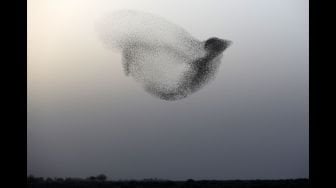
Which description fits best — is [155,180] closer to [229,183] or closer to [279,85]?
[229,183]

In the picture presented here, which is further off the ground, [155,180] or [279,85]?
[279,85]

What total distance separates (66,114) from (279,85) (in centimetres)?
125

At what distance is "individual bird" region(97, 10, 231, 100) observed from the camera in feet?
8.13

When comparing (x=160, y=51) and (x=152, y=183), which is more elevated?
(x=160, y=51)

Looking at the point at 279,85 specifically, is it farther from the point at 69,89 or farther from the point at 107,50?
the point at 69,89

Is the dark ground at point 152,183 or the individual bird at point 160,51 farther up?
the individual bird at point 160,51

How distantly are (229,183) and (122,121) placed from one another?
28.5 inches

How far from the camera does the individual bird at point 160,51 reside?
8.13ft

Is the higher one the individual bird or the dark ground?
the individual bird

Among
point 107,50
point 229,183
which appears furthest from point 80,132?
point 229,183

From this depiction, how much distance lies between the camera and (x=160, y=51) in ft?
8.22

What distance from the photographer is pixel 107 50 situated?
8.13 ft
